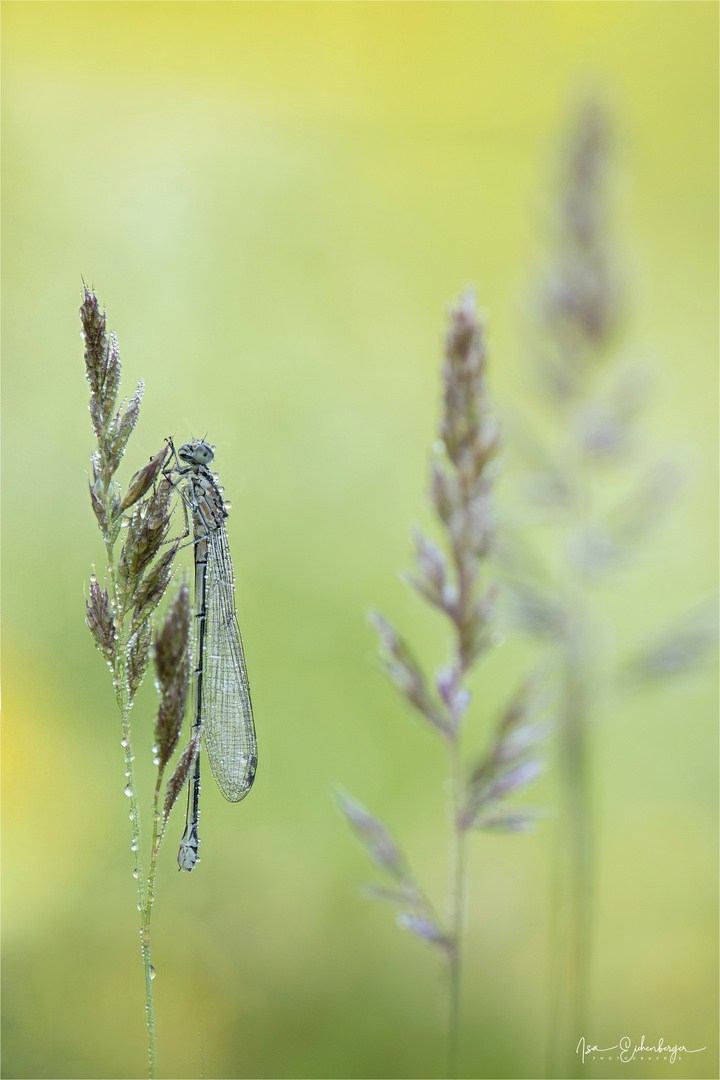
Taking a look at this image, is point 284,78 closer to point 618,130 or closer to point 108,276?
point 108,276

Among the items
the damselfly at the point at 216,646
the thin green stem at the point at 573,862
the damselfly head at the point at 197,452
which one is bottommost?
the thin green stem at the point at 573,862

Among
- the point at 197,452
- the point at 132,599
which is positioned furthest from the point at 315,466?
the point at 132,599

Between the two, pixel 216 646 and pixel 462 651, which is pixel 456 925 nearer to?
pixel 462 651

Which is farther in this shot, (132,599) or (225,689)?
(225,689)

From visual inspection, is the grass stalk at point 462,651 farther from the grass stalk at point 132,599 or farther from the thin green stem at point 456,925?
the grass stalk at point 132,599

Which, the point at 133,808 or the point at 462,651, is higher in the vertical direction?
the point at 462,651

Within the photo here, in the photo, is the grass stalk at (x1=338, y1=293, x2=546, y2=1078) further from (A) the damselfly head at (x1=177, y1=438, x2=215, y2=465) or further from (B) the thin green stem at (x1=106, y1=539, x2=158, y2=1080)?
(A) the damselfly head at (x1=177, y1=438, x2=215, y2=465)

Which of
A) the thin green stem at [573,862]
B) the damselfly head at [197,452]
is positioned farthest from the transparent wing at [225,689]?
the thin green stem at [573,862]

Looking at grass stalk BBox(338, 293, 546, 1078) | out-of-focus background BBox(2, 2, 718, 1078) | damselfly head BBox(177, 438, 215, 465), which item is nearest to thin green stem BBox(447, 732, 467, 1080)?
grass stalk BBox(338, 293, 546, 1078)
